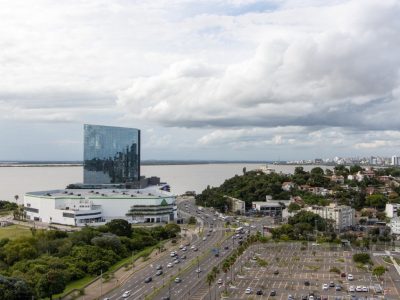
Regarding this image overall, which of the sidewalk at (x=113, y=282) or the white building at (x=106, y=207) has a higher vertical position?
the white building at (x=106, y=207)

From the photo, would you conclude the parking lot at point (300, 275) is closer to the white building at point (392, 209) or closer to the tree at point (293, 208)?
the tree at point (293, 208)

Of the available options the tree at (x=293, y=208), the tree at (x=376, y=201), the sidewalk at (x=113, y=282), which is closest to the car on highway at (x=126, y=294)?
the sidewalk at (x=113, y=282)

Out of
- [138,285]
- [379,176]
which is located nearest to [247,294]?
[138,285]

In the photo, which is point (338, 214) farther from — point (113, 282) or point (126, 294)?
point (126, 294)

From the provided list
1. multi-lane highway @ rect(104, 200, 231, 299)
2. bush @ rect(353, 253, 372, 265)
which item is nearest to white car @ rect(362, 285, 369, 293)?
bush @ rect(353, 253, 372, 265)

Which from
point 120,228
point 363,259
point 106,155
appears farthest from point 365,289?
point 106,155

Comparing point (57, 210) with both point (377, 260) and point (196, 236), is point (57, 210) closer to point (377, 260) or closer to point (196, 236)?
point (196, 236)
